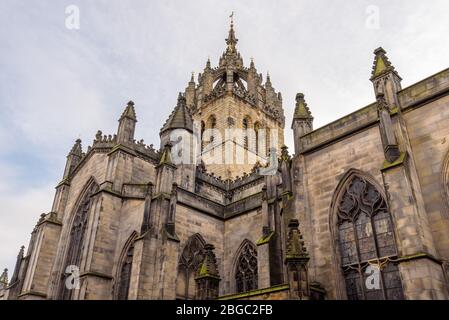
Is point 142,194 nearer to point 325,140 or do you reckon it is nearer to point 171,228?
point 171,228

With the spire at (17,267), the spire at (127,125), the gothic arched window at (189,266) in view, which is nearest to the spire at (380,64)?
the gothic arched window at (189,266)

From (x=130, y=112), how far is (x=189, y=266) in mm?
9375

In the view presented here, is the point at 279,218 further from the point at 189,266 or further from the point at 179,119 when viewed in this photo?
the point at 179,119

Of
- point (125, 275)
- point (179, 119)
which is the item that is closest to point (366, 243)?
point (125, 275)

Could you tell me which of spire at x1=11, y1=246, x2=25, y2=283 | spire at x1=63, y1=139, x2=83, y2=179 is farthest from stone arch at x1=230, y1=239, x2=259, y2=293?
spire at x1=11, y1=246, x2=25, y2=283

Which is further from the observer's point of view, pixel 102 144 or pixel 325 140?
pixel 102 144

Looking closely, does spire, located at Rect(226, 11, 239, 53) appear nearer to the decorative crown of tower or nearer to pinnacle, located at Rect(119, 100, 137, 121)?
the decorative crown of tower

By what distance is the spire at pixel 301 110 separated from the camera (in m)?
15.4

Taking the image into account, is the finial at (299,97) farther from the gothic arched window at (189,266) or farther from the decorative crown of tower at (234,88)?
the decorative crown of tower at (234,88)
